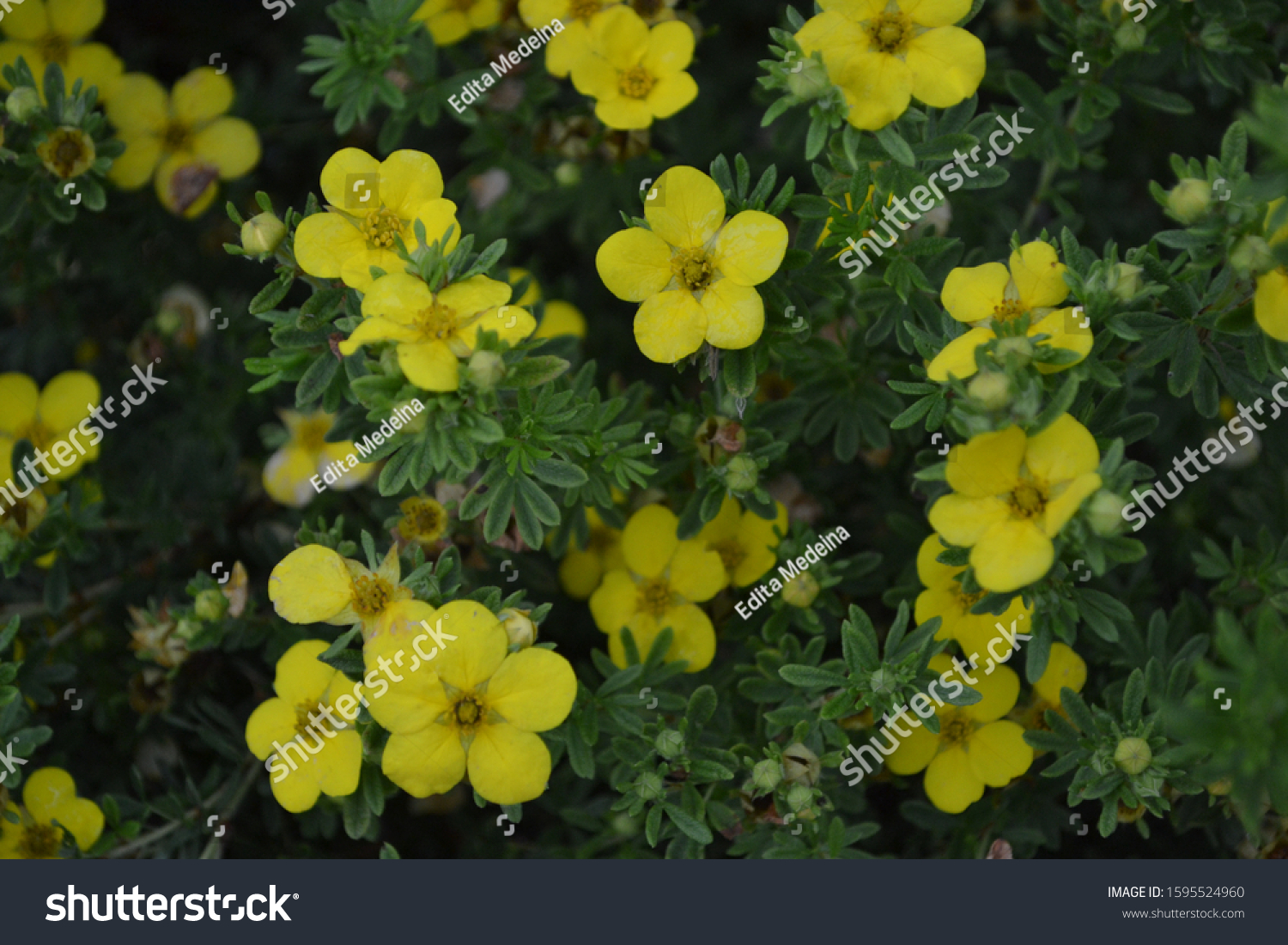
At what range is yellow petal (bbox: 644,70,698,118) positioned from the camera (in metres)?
3.37

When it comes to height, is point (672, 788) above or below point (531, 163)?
below

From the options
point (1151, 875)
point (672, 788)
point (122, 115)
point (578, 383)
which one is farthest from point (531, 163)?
point (1151, 875)

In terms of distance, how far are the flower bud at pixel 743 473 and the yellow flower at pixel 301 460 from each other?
1.29m

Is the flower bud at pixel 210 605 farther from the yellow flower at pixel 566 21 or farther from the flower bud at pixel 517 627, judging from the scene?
the yellow flower at pixel 566 21

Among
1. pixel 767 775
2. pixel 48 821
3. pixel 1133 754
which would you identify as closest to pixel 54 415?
pixel 48 821

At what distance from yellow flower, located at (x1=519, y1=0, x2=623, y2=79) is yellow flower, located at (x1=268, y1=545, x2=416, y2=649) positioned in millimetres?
1718

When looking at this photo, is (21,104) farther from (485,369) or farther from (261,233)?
(485,369)

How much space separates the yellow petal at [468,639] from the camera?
8.82ft

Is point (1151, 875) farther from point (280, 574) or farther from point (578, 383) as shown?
point (280, 574)

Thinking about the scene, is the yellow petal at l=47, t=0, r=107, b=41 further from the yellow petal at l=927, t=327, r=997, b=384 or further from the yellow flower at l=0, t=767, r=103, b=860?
the yellow petal at l=927, t=327, r=997, b=384

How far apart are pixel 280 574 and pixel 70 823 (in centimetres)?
120

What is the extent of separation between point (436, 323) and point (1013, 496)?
1.47 meters

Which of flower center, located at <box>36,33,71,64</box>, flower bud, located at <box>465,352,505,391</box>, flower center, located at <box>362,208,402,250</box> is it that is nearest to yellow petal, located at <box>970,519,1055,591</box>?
flower bud, located at <box>465,352,505,391</box>

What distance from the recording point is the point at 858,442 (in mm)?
3559
